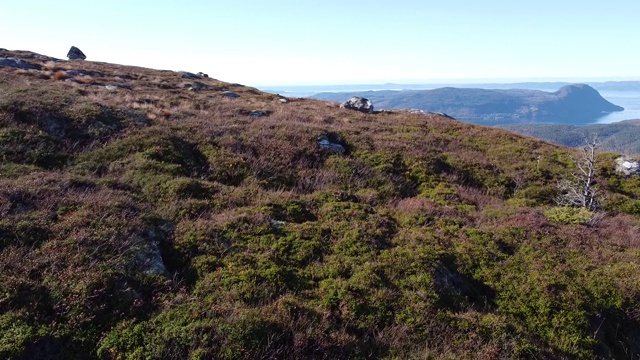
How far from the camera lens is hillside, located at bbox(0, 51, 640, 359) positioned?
21.6 ft

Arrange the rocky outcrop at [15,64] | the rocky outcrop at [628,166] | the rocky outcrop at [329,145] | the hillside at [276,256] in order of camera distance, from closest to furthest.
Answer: the hillside at [276,256] < the rocky outcrop at [329,145] < the rocky outcrop at [628,166] < the rocky outcrop at [15,64]

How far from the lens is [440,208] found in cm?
1385

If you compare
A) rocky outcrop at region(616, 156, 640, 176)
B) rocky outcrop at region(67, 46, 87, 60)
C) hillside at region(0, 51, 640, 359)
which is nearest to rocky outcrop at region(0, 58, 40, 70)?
hillside at region(0, 51, 640, 359)

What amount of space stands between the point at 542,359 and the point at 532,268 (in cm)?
322

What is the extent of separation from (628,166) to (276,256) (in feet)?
75.2

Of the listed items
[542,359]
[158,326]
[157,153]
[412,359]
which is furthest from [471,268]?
[157,153]

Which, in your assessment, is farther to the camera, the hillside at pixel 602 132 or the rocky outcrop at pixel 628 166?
the hillside at pixel 602 132

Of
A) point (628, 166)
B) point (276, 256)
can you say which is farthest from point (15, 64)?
point (628, 166)

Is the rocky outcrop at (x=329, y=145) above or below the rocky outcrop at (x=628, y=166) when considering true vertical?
above

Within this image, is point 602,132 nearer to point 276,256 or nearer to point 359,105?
point 359,105

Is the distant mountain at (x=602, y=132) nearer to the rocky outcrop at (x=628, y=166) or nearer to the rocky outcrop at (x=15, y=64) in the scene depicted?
the rocky outcrop at (x=628, y=166)

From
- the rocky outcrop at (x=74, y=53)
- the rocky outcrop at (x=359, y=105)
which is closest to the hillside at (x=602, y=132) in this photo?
the rocky outcrop at (x=359, y=105)

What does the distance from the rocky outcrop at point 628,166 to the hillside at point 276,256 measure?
4.86 metres

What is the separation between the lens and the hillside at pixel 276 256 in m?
6.60
